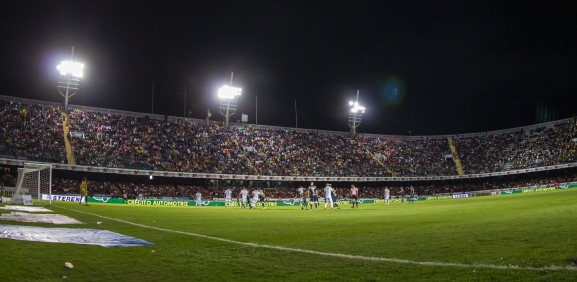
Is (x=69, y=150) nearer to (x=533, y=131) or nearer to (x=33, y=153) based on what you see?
(x=33, y=153)

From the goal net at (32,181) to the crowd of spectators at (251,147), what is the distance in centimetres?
1297

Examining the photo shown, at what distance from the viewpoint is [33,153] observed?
135 feet

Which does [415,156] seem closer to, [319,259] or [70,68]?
[70,68]

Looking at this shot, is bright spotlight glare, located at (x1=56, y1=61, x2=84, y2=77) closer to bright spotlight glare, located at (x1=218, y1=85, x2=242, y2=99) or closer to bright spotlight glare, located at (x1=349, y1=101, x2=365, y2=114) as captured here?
bright spotlight glare, located at (x1=218, y1=85, x2=242, y2=99)

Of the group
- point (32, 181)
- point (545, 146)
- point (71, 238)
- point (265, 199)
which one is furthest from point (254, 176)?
point (71, 238)

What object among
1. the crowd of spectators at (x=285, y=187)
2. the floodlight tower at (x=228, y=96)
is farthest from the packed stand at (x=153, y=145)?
the floodlight tower at (x=228, y=96)

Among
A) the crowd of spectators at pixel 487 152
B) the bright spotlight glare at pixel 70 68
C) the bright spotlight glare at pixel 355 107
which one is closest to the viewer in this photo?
the bright spotlight glare at pixel 70 68

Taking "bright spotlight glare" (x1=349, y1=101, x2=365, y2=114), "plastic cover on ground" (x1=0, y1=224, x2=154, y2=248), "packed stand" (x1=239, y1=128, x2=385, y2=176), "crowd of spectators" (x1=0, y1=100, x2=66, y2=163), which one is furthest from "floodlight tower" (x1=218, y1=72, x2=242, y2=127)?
"plastic cover on ground" (x1=0, y1=224, x2=154, y2=248)

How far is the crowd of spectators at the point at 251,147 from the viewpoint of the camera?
44344 millimetres

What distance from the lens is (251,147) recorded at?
59938 millimetres

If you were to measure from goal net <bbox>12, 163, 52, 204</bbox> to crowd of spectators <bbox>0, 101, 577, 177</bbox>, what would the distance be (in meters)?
13.0

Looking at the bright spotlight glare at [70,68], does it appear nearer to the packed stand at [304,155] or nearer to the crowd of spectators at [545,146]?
the packed stand at [304,155]

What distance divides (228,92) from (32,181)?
3556 centimetres

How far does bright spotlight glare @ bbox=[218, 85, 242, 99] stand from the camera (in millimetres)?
60575
